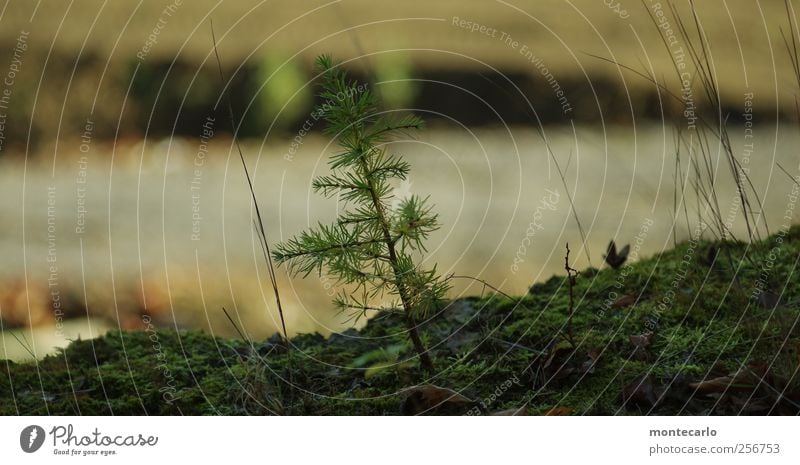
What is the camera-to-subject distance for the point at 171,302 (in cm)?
371

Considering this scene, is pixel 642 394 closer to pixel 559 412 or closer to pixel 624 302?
pixel 559 412

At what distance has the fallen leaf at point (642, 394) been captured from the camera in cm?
301

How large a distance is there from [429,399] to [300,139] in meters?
1.40

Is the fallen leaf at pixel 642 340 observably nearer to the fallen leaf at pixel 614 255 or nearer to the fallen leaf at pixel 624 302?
the fallen leaf at pixel 624 302

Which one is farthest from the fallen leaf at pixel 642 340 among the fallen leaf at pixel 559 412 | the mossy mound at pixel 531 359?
the fallen leaf at pixel 559 412

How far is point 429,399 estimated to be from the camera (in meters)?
3.10

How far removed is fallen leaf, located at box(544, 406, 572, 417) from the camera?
3045mm

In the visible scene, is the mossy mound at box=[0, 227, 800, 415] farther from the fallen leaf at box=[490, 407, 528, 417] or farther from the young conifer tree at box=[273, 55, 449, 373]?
the young conifer tree at box=[273, 55, 449, 373]

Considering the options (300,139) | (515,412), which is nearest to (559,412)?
(515,412)

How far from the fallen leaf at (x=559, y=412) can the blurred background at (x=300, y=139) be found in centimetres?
74

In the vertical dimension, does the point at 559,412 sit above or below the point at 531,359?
below
